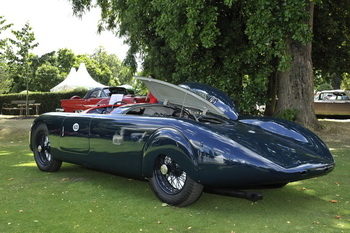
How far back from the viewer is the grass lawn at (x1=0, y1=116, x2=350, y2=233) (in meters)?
3.54

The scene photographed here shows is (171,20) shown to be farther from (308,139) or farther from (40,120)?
(308,139)

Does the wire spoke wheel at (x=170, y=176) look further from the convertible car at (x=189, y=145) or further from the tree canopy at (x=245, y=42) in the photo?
the tree canopy at (x=245, y=42)

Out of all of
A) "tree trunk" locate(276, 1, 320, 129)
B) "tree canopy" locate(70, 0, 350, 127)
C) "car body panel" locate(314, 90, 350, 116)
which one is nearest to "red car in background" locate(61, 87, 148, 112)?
"tree canopy" locate(70, 0, 350, 127)

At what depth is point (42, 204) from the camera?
431 cm

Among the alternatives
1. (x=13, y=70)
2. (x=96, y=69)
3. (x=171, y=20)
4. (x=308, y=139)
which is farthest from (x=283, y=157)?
(x=96, y=69)

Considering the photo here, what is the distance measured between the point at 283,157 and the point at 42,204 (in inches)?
107

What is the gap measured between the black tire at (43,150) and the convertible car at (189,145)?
Result: 39 cm

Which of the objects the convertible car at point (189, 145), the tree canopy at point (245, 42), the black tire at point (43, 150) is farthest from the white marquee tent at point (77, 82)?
the convertible car at point (189, 145)

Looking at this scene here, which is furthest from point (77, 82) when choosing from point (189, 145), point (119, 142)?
point (189, 145)

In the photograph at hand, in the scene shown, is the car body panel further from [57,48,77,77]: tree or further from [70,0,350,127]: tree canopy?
[57,48,77,77]: tree

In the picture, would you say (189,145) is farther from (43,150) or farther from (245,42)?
(245,42)

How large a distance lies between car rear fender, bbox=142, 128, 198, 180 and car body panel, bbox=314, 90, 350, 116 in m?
19.0

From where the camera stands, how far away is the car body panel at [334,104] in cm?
2089

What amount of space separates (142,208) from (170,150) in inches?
28.6
